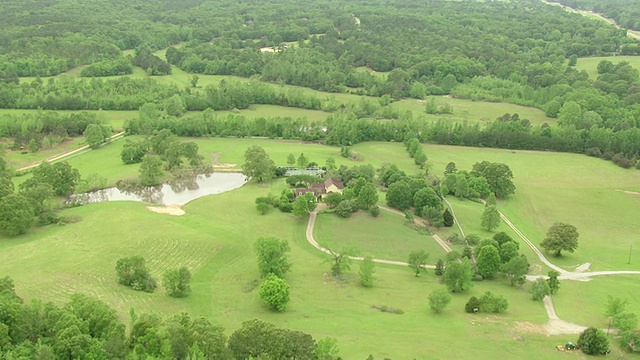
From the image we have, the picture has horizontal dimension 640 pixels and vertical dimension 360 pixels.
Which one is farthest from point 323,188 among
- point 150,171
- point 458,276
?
point 458,276

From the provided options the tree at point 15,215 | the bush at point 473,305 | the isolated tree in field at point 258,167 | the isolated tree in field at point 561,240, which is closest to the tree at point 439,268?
the bush at point 473,305

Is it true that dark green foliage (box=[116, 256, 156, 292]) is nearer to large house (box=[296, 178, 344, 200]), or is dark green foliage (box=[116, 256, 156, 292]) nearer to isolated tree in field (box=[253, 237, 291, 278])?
isolated tree in field (box=[253, 237, 291, 278])

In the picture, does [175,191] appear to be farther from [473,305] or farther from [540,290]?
[540,290]

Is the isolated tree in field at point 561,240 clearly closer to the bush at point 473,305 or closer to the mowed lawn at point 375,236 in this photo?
the mowed lawn at point 375,236

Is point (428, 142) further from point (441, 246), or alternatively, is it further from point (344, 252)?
point (344, 252)

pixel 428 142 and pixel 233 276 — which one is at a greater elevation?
pixel 233 276

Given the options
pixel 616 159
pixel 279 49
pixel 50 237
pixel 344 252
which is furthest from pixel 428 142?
pixel 279 49
